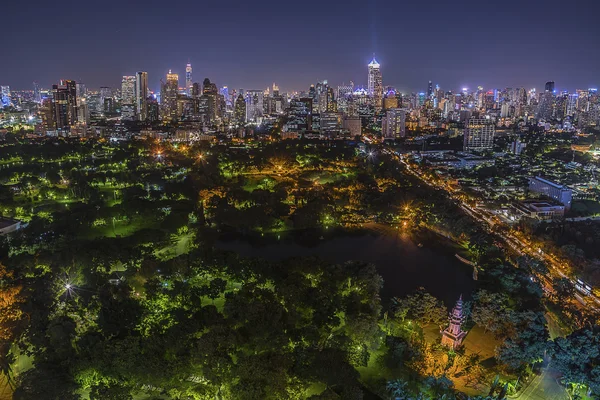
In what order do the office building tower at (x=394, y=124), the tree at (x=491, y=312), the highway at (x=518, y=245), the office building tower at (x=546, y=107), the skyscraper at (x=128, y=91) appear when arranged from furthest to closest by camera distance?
the skyscraper at (x=128, y=91) → the office building tower at (x=546, y=107) → the office building tower at (x=394, y=124) → the highway at (x=518, y=245) → the tree at (x=491, y=312)

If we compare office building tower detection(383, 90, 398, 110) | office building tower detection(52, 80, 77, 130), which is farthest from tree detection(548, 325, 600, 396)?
office building tower detection(383, 90, 398, 110)

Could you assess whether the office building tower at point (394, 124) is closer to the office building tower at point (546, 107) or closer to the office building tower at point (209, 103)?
the office building tower at point (209, 103)

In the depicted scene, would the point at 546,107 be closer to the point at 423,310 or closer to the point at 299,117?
the point at 299,117

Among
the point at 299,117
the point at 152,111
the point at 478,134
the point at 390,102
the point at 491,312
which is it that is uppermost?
the point at 390,102

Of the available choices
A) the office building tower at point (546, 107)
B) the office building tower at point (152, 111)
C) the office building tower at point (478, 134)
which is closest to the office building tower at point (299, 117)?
the office building tower at point (478, 134)

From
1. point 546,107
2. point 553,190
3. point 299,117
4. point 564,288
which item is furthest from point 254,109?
point 564,288

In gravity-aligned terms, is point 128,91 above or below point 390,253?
above
